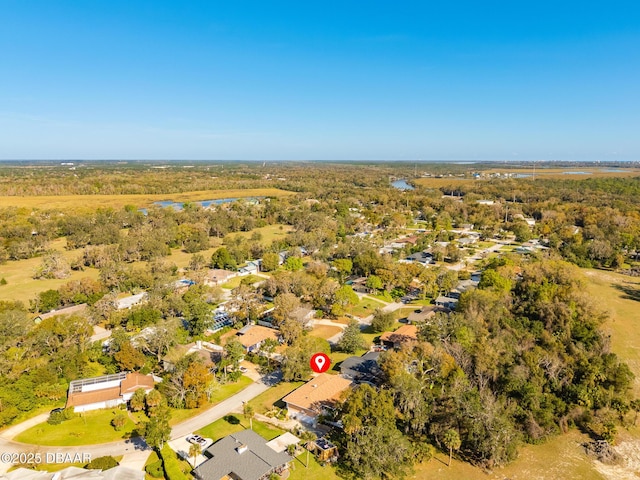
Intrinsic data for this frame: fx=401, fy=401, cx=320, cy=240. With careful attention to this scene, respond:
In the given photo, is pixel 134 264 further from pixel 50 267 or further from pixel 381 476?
pixel 381 476

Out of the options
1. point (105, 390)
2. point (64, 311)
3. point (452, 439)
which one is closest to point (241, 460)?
point (452, 439)

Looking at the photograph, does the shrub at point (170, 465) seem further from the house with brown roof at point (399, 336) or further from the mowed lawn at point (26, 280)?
the mowed lawn at point (26, 280)

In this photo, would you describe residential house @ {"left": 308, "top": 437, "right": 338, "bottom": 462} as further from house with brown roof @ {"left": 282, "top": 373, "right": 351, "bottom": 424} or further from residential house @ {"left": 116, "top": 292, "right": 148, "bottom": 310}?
residential house @ {"left": 116, "top": 292, "right": 148, "bottom": 310}

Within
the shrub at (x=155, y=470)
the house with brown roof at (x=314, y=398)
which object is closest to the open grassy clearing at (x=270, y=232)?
the house with brown roof at (x=314, y=398)

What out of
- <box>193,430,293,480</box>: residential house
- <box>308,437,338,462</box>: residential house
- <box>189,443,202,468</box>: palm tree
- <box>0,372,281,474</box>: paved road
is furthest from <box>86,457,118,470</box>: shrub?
<box>308,437,338,462</box>: residential house

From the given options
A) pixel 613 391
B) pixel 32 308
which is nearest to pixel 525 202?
pixel 613 391

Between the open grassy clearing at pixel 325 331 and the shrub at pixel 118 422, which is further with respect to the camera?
the open grassy clearing at pixel 325 331
